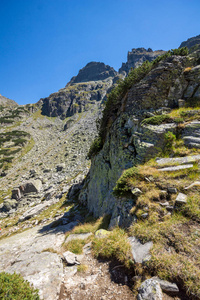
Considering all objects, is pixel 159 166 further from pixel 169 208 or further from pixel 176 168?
pixel 169 208

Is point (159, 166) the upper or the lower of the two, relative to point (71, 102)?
lower

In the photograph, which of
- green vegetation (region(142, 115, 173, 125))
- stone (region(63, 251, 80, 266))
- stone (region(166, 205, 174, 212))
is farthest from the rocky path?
green vegetation (region(142, 115, 173, 125))

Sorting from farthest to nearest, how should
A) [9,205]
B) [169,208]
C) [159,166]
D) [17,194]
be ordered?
[17,194], [9,205], [159,166], [169,208]

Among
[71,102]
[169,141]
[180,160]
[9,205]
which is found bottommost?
[9,205]

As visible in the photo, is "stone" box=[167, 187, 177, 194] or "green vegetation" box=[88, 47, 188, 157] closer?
"stone" box=[167, 187, 177, 194]

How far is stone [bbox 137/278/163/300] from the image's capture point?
3443 mm

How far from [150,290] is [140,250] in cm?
128

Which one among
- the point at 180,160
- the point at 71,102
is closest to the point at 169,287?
the point at 180,160

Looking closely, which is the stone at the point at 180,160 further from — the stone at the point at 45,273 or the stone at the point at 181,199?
the stone at the point at 45,273

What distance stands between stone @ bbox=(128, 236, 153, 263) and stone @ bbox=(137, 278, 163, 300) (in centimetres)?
65

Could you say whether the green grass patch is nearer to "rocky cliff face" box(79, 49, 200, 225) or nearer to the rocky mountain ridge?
the rocky mountain ridge

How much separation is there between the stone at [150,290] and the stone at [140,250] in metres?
0.65

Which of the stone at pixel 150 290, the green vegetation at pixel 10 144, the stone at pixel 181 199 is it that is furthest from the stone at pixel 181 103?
the green vegetation at pixel 10 144

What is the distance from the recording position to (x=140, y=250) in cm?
487
